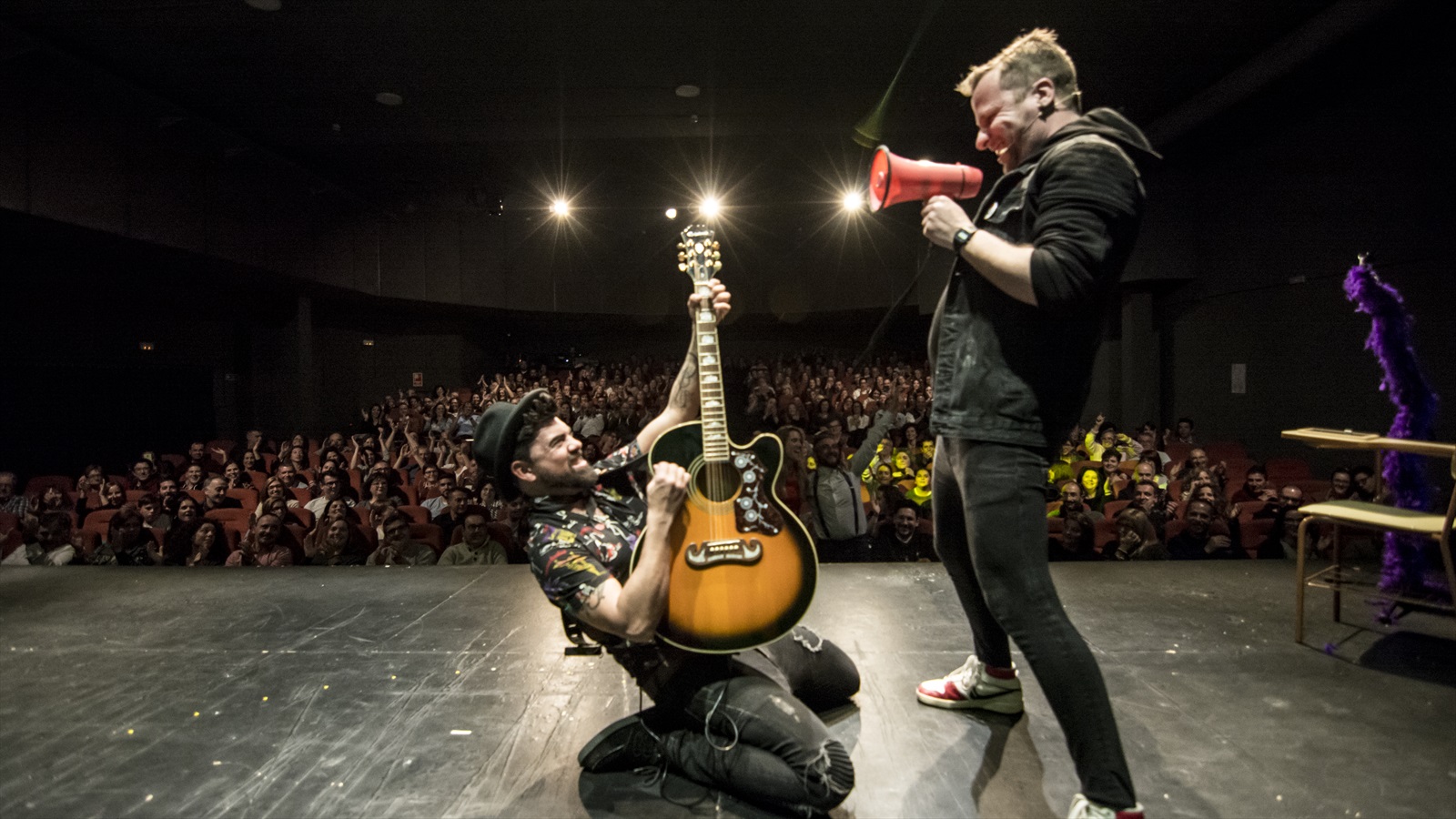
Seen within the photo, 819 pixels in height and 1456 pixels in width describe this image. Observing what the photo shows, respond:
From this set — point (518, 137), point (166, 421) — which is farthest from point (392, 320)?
point (518, 137)

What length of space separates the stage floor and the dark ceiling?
138 inches

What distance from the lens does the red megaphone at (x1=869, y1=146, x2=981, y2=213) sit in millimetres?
1418

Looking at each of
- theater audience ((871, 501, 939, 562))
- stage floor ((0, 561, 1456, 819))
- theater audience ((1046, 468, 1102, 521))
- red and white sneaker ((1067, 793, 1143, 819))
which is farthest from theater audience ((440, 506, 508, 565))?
red and white sneaker ((1067, 793, 1143, 819))

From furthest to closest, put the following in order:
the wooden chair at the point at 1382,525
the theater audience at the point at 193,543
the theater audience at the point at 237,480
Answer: the theater audience at the point at 237,480
the theater audience at the point at 193,543
the wooden chair at the point at 1382,525

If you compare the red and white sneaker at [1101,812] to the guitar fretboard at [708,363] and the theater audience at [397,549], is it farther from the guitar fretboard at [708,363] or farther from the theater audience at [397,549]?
the theater audience at [397,549]

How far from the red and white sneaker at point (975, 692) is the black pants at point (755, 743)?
455 millimetres

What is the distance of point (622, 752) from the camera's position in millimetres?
1631

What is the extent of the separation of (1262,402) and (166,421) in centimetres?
1143

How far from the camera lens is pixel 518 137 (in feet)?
23.1

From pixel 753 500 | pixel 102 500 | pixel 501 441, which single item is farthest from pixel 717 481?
pixel 102 500

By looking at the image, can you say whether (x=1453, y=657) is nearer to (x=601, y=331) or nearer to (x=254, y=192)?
(x=254, y=192)

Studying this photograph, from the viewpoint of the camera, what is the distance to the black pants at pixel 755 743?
142 cm

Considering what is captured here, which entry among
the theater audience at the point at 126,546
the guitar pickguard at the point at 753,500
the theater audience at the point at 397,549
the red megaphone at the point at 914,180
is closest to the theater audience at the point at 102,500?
the theater audience at the point at 126,546

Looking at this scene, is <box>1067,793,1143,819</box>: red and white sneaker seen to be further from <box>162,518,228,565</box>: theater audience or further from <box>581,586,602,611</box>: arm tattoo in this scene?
<box>162,518,228,565</box>: theater audience
